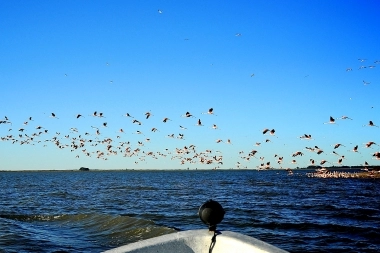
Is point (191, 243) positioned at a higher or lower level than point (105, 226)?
higher

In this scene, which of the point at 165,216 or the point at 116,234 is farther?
the point at 165,216

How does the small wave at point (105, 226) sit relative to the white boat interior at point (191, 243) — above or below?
below

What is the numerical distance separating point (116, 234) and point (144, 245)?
34.7ft

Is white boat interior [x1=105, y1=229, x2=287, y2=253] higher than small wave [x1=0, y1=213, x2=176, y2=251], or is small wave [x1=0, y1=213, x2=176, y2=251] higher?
white boat interior [x1=105, y1=229, x2=287, y2=253]

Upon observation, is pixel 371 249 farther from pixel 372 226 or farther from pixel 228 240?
pixel 228 240

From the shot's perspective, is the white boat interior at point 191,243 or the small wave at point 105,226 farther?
the small wave at point 105,226

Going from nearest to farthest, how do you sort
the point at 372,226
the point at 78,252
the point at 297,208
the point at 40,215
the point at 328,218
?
the point at 78,252 → the point at 372,226 → the point at 328,218 → the point at 40,215 → the point at 297,208

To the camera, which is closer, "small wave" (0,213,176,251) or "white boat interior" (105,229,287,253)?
"white boat interior" (105,229,287,253)

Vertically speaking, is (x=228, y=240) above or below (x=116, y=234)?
Result: above

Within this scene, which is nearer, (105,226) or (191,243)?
(191,243)

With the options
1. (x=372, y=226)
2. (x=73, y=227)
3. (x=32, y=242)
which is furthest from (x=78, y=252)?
(x=372, y=226)

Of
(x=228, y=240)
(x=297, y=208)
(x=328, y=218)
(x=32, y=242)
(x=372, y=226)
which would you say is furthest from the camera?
(x=297, y=208)

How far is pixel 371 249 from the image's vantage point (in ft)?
38.5

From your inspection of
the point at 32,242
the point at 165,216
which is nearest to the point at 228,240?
the point at 32,242
